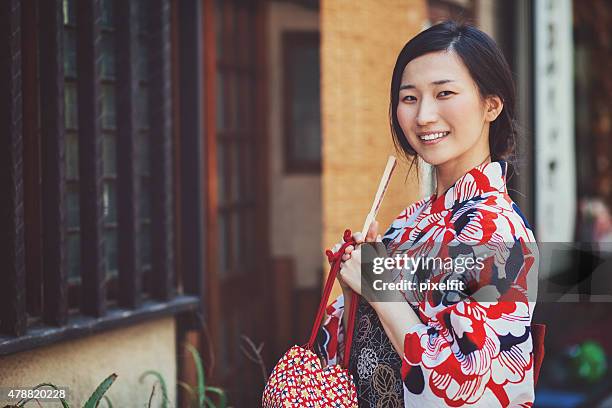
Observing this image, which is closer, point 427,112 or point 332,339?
point 427,112

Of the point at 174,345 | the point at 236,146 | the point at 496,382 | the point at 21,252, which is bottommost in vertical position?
the point at 174,345

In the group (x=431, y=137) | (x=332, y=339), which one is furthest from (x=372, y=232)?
(x=332, y=339)

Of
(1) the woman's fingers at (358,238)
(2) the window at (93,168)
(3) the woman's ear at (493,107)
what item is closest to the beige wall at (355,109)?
(2) the window at (93,168)

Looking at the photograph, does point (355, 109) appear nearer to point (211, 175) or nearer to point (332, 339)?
point (211, 175)

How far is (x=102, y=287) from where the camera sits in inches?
168

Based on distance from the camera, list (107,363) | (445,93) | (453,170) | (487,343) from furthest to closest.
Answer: (107,363), (453,170), (445,93), (487,343)

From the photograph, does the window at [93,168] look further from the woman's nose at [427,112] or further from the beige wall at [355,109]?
the woman's nose at [427,112]

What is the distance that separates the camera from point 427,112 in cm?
260

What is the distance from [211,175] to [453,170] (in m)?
3.24

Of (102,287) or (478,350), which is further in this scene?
(102,287)

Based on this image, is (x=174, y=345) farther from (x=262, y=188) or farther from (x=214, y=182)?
(x=262, y=188)

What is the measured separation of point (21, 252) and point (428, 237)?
1850 mm

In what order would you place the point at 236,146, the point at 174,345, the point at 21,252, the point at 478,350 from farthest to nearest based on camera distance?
the point at 236,146 → the point at 174,345 → the point at 21,252 → the point at 478,350

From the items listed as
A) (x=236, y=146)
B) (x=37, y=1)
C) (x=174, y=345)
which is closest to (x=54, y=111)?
(x=37, y=1)
